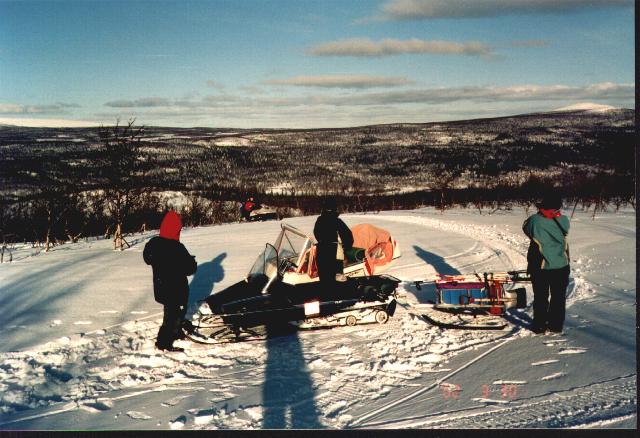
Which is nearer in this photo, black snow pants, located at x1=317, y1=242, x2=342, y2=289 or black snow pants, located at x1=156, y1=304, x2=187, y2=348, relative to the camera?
black snow pants, located at x1=156, y1=304, x2=187, y2=348

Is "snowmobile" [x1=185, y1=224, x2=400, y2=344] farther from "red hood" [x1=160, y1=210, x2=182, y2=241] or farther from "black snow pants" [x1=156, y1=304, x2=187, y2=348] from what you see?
"red hood" [x1=160, y1=210, x2=182, y2=241]

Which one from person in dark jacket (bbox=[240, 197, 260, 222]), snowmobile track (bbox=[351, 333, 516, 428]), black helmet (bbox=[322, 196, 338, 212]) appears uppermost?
black helmet (bbox=[322, 196, 338, 212])

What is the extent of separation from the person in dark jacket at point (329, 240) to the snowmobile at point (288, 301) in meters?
0.12

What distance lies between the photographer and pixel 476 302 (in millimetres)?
7109

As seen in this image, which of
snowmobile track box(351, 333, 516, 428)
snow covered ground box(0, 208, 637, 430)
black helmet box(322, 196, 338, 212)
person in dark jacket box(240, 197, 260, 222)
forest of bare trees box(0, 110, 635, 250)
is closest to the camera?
snowmobile track box(351, 333, 516, 428)

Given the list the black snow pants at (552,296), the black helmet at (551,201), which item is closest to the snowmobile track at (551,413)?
the black snow pants at (552,296)

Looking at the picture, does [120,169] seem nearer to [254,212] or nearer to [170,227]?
[170,227]

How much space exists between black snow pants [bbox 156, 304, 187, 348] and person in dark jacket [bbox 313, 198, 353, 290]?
6.81 ft

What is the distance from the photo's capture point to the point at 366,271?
7652 millimetres

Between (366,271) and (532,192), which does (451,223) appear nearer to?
(532,192)

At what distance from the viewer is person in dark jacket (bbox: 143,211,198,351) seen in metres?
6.09

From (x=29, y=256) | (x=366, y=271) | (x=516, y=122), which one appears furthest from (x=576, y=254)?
(x=516, y=122)

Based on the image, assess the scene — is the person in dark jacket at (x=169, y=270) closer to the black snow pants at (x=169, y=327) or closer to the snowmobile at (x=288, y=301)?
the black snow pants at (x=169, y=327)

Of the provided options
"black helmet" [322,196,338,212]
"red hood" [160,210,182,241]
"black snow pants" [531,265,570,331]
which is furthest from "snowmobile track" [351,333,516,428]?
"red hood" [160,210,182,241]
